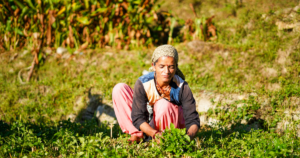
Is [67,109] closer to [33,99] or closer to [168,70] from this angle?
[33,99]

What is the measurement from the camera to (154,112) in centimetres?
282

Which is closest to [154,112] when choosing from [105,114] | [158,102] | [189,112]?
[158,102]

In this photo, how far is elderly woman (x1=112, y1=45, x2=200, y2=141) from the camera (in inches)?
101

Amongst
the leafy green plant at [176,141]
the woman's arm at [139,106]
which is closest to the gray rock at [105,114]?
the woman's arm at [139,106]

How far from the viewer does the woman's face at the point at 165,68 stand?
2.54 m

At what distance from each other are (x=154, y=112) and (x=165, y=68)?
0.57 metres

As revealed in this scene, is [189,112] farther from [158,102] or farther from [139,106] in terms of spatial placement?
[139,106]

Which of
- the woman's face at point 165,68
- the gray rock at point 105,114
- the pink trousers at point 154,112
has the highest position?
the woman's face at point 165,68

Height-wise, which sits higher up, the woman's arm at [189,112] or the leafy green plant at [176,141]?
the woman's arm at [189,112]

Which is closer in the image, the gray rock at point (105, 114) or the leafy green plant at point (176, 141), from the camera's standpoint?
the leafy green plant at point (176, 141)

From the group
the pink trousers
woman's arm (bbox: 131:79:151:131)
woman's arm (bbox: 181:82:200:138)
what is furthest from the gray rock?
woman's arm (bbox: 181:82:200:138)

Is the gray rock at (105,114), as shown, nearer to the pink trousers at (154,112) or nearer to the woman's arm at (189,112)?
the pink trousers at (154,112)

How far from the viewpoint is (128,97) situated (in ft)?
9.70

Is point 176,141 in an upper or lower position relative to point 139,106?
lower
